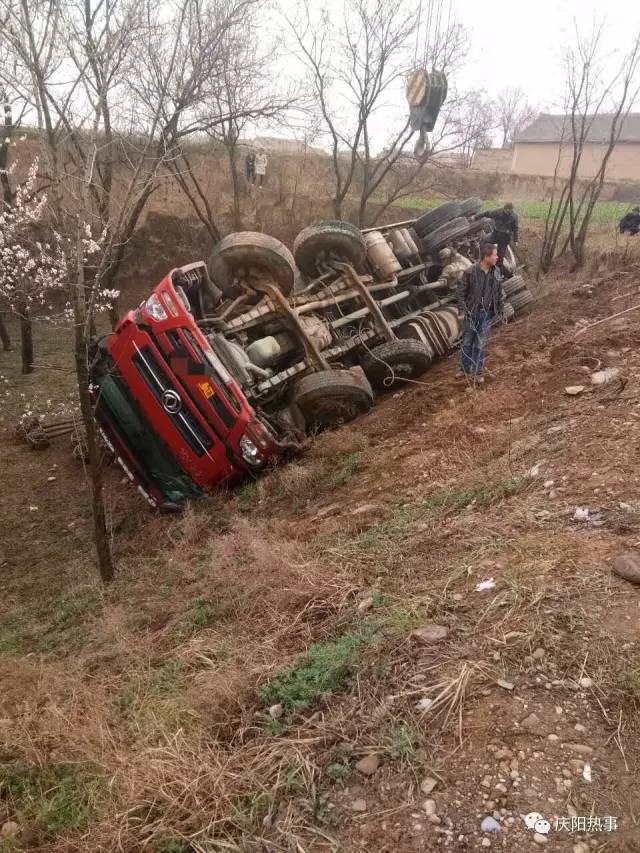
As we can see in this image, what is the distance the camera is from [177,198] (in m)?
18.2

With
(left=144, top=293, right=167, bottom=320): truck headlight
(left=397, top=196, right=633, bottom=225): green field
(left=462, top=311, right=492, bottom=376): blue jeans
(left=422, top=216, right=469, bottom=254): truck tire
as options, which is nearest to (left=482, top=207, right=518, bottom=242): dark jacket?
(left=422, top=216, right=469, bottom=254): truck tire

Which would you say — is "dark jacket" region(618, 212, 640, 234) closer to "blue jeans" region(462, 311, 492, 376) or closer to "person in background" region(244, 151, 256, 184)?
"blue jeans" region(462, 311, 492, 376)

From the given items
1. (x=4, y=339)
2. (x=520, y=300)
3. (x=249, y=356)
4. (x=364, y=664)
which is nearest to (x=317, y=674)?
(x=364, y=664)

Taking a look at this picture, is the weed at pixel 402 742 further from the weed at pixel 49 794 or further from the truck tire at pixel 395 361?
the truck tire at pixel 395 361

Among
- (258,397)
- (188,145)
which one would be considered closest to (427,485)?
(258,397)

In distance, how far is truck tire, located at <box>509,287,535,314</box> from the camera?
30.9 ft

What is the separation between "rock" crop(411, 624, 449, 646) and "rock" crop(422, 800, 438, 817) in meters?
0.72

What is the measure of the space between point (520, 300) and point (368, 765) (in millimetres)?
8587

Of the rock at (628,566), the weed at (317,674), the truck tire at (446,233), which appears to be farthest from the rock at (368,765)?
the truck tire at (446,233)

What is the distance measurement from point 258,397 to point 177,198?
1480 centimetres

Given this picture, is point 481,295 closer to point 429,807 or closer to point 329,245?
point 329,245

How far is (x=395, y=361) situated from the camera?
6535 mm

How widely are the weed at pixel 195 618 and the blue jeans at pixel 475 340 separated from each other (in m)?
3.77

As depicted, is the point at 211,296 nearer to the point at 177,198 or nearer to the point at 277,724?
the point at 277,724
